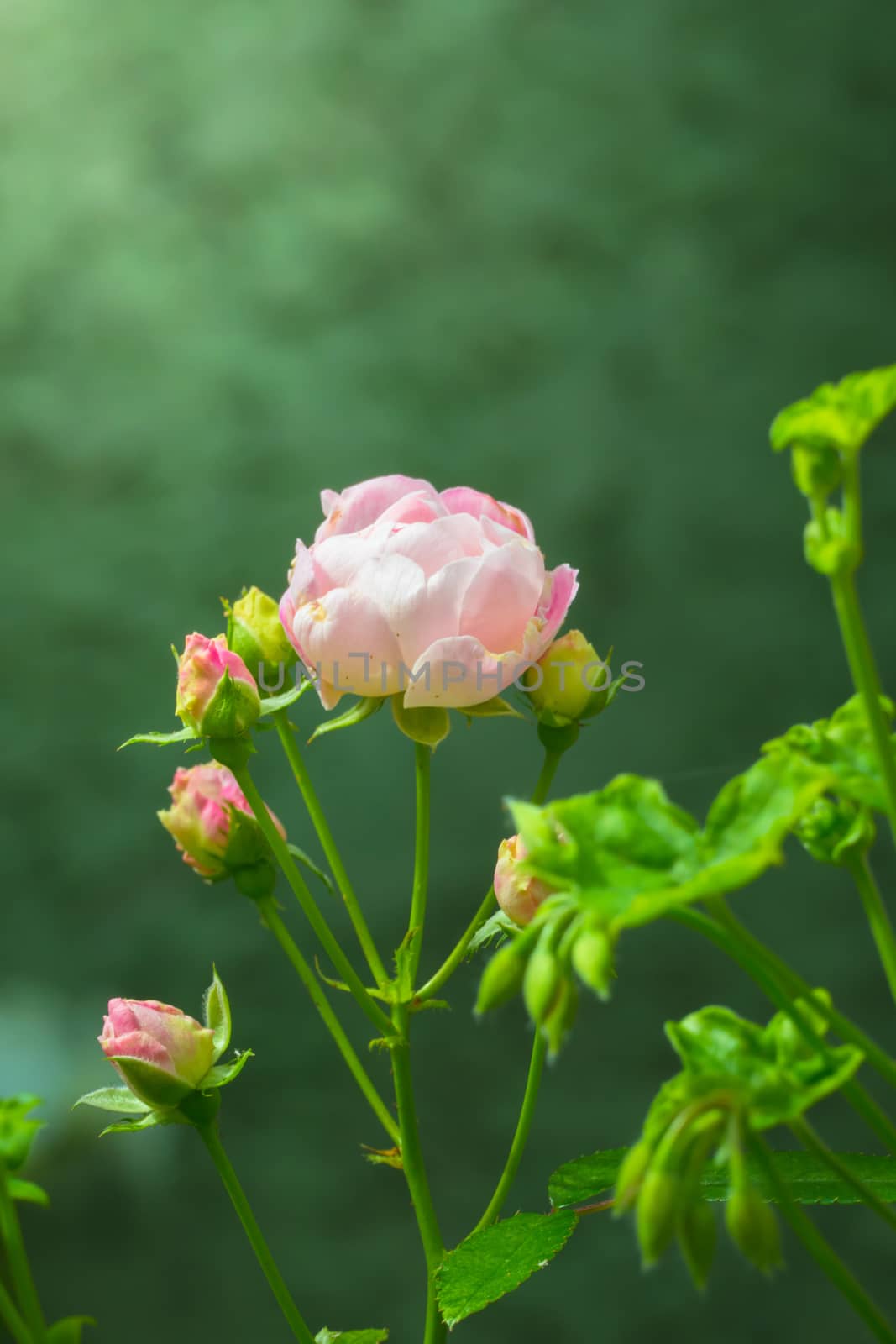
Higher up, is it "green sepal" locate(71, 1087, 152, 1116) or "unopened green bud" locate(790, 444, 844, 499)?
"unopened green bud" locate(790, 444, 844, 499)

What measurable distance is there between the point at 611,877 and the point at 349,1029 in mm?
988

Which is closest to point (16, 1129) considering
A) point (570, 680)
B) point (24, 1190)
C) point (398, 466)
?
point (24, 1190)

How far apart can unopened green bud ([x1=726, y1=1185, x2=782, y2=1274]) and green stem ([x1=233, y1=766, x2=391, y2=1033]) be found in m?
0.17

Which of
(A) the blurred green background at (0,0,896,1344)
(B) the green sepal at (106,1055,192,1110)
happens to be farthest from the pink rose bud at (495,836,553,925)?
(A) the blurred green background at (0,0,896,1344)

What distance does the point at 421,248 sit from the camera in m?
1.23

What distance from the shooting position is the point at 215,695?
351 millimetres

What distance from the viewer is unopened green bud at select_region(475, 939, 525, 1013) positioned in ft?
0.64

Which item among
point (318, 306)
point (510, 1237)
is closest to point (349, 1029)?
point (318, 306)

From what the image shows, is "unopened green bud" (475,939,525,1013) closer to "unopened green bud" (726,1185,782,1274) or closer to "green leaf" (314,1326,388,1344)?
"unopened green bud" (726,1185,782,1274)

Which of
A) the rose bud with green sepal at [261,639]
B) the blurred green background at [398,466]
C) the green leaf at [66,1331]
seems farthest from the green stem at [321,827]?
the blurred green background at [398,466]

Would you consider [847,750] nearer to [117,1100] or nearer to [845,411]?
[845,411]

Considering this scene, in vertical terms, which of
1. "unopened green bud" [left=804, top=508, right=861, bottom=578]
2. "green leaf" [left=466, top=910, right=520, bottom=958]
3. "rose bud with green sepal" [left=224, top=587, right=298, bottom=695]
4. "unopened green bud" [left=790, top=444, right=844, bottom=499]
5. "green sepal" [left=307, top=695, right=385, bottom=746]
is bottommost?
"green leaf" [left=466, top=910, right=520, bottom=958]

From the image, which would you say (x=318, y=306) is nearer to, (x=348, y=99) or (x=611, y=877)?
(x=348, y=99)

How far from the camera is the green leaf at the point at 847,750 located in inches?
7.7
